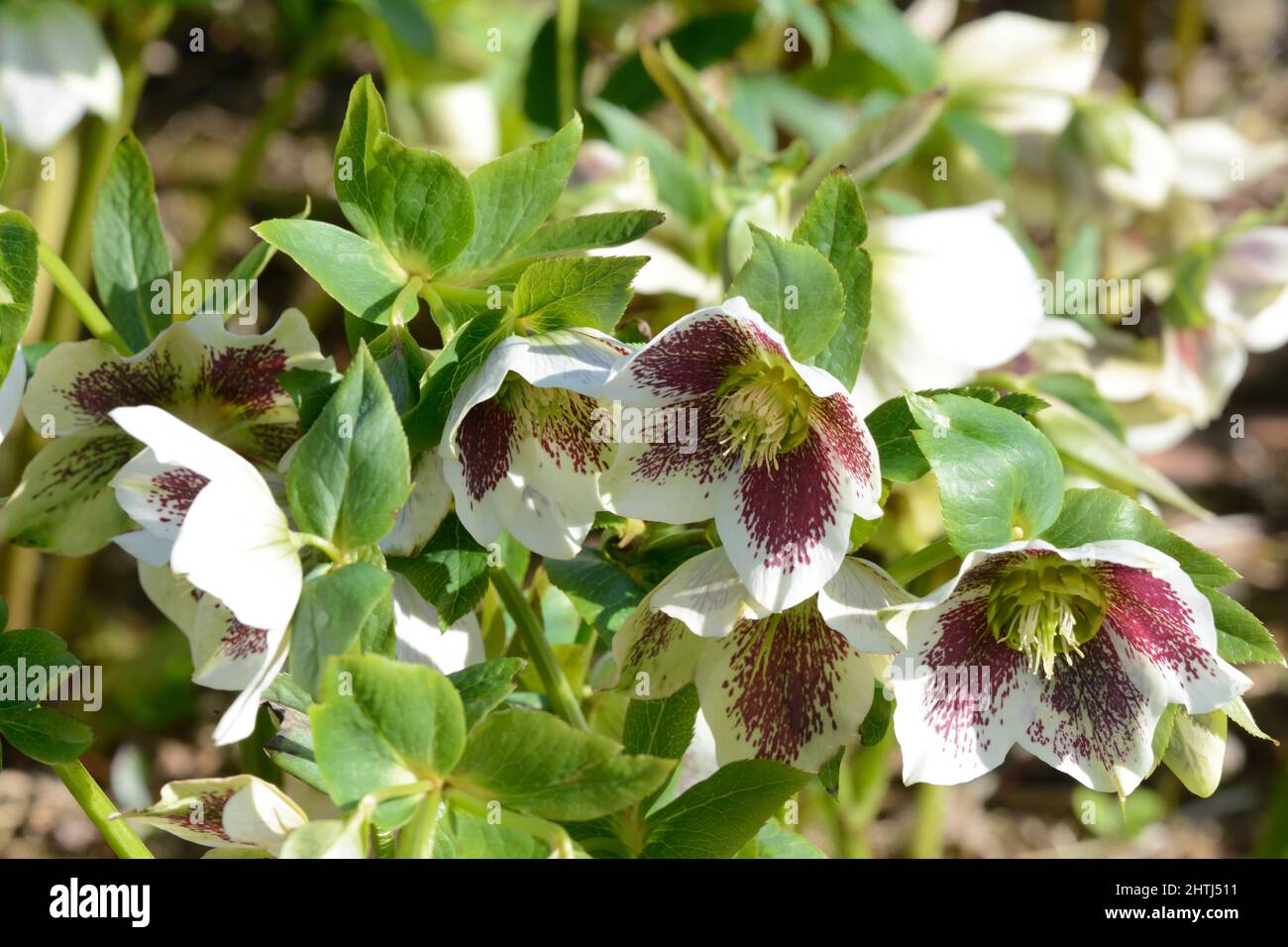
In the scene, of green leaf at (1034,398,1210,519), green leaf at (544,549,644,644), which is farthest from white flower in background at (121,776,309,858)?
green leaf at (1034,398,1210,519)

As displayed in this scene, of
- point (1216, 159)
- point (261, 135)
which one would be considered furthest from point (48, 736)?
point (1216, 159)

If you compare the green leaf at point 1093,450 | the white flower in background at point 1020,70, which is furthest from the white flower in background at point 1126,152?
the green leaf at point 1093,450

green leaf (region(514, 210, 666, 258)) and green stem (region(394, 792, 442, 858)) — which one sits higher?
green leaf (region(514, 210, 666, 258))

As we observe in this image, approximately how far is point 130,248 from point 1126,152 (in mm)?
662

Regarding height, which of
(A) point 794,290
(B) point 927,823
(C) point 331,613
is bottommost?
(B) point 927,823

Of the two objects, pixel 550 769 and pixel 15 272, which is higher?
pixel 15 272

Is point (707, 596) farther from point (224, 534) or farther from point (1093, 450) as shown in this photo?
point (1093, 450)

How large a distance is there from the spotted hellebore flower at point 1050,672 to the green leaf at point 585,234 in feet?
0.58

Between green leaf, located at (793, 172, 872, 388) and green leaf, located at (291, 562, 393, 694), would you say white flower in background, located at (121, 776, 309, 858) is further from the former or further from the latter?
green leaf, located at (793, 172, 872, 388)

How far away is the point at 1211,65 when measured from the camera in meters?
1.85

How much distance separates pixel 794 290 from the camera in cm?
48

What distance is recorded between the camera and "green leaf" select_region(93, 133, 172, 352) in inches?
24.5

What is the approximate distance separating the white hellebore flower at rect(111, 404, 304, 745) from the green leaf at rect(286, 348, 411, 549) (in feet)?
0.04

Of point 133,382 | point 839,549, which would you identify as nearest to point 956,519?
point 839,549
